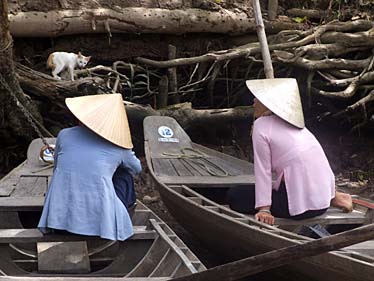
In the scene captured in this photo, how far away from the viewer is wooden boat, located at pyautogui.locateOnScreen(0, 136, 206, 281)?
3.39 meters

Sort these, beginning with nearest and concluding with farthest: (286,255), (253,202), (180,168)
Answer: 1. (286,255)
2. (253,202)
3. (180,168)

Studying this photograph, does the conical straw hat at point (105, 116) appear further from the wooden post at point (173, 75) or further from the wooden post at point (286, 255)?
the wooden post at point (173, 75)

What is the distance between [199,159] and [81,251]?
2053mm

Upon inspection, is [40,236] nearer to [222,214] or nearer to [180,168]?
[222,214]

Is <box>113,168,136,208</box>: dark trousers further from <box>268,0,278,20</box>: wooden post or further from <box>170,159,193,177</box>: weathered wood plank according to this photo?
<box>268,0,278,20</box>: wooden post

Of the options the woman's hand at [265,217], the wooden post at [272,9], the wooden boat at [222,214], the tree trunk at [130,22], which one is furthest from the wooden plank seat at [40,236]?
the wooden post at [272,9]

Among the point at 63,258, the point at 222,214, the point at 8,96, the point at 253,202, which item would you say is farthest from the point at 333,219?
the point at 8,96

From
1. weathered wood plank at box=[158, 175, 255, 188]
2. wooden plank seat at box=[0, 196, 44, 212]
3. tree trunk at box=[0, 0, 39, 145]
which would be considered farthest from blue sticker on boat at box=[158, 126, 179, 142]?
wooden plank seat at box=[0, 196, 44, 212]

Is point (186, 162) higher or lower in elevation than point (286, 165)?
lower

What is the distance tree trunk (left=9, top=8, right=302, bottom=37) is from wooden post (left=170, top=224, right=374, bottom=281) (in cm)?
578

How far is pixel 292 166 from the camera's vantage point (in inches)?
153

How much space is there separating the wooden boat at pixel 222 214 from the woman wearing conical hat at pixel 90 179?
0.70 m

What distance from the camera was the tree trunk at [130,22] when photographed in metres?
7.64

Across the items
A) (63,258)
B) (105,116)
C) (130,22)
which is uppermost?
(130,22)
